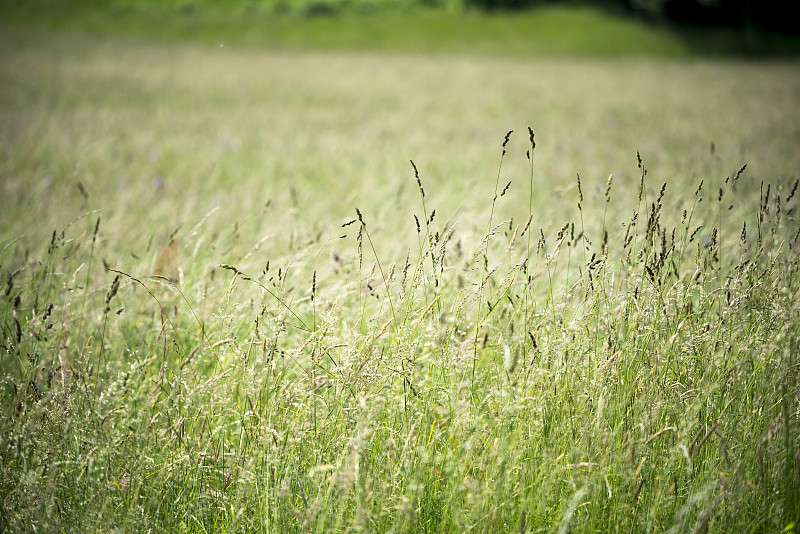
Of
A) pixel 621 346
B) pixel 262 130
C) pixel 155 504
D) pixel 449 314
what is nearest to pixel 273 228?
pixel 449 314

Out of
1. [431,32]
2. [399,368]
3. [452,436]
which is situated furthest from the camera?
[431,32]

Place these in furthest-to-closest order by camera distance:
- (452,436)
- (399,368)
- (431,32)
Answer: (431,32), (399,368), (452,436)

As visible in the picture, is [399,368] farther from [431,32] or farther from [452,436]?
[431,32]

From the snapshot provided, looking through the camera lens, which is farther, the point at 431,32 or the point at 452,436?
the point at 431,32

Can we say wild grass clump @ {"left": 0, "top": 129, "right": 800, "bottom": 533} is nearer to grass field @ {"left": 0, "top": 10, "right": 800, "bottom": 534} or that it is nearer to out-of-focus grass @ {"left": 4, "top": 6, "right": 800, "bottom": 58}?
grass field @ {"left": 0, "top": 10, "right": 800, "bottom": 534}

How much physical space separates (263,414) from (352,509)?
43 centimetres

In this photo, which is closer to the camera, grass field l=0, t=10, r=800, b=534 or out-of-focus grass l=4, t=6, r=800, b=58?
grass field l=0, t=10, r=800, b=534

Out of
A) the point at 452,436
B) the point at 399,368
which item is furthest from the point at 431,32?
the point at 452,436

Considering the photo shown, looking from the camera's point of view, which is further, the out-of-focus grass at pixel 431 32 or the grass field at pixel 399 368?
the out-of-focus grass at pixel 431 32

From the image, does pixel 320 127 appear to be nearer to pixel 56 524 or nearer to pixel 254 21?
pixel 56 524

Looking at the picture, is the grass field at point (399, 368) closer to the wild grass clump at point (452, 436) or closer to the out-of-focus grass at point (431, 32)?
the wild grass clump at point (452, 436)

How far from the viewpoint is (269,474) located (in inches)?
57.8

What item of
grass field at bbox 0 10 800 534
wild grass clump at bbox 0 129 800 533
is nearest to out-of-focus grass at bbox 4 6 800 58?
grass field at bbox 0 10 800 534

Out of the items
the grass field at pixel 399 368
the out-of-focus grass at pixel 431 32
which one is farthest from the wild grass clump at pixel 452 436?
the out-of-focus grass at pixel 431 32
